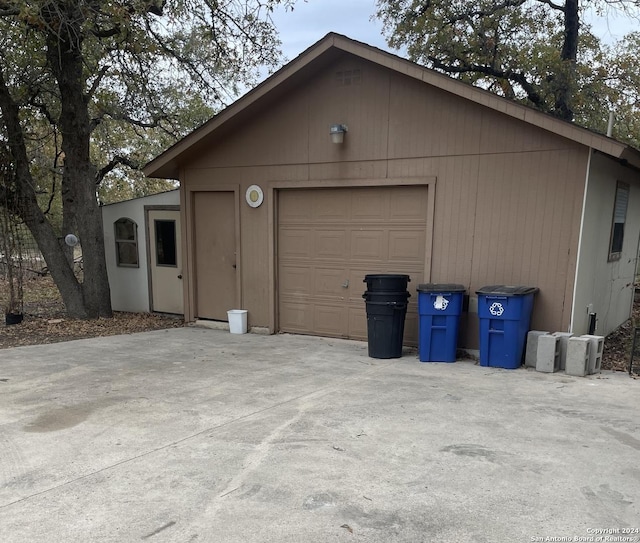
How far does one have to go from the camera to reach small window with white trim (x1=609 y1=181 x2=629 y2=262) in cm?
701

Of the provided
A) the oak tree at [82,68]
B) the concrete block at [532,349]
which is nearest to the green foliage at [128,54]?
the oak tree at [82,68]

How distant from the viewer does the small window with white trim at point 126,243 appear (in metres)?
9.70

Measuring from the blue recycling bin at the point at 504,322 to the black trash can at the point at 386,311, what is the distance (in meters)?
0.96

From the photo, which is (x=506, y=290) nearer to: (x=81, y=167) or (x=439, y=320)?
(x=439, y=320)

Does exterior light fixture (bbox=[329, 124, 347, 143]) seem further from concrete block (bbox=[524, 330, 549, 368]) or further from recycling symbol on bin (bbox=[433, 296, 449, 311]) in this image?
concrete block (bbox=[524, 330, 549, 368])

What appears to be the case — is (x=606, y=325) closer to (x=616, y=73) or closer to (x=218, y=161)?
(x=218, y=161)

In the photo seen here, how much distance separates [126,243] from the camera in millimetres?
9828

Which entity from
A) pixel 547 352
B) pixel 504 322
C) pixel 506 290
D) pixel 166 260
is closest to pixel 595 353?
pixel 547 352

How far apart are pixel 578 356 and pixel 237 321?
4.90 m

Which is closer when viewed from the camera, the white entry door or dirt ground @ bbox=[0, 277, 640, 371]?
dirt ground @ bbox=[0, 277, 640, 371]

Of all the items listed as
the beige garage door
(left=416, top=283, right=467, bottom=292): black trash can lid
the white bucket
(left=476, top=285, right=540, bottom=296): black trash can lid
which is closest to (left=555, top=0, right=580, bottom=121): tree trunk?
the beige garage door

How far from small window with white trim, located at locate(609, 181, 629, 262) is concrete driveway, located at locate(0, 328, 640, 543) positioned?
2599 mm

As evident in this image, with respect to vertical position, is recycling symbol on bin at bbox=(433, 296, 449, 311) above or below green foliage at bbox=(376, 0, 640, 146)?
below

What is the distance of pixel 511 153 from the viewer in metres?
5.93
